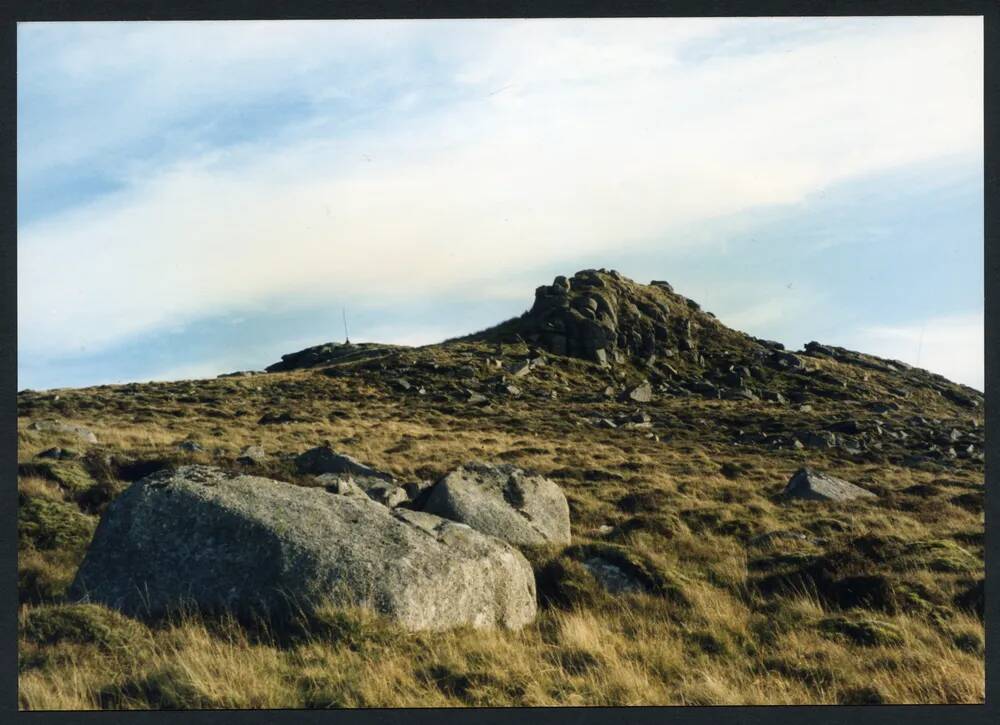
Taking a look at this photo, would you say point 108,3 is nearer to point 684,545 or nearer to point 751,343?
point 684,545

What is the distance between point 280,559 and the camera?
8.28 m

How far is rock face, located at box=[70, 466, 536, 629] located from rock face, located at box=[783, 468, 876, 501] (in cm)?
1504

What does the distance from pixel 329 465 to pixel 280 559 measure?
29.8 feet

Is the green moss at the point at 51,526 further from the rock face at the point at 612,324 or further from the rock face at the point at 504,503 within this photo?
the rock face at the point at 612,324

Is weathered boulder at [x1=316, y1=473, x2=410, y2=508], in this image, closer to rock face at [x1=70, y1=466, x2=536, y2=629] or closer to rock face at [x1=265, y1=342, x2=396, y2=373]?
rock face at [x1=70, y1=466, x2=536, y2=629]

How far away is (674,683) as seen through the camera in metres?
7.61

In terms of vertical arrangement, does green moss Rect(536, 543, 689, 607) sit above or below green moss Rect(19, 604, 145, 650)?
below

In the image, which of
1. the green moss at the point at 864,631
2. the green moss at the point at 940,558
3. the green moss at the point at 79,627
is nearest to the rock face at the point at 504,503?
the green moss at the point at 864,631

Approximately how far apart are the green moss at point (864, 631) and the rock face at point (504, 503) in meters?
4.76

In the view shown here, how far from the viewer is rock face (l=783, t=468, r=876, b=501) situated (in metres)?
21.6

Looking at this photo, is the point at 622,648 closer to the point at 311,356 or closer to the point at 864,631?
the point at 864,631

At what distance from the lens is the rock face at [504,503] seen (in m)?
12.1

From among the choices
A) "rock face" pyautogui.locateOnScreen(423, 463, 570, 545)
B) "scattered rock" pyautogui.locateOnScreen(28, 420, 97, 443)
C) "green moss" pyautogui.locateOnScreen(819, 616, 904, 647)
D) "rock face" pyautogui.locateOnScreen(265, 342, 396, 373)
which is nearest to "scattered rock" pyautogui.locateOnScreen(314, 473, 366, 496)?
"rock face" pyautogui.locateOnScreen(423, 463, 570, 545)

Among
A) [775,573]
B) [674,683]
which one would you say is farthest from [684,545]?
[674,683]
